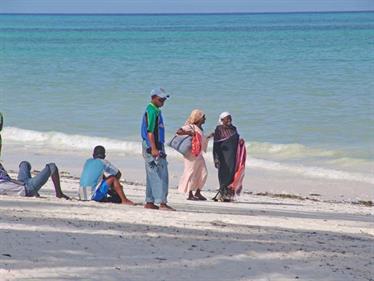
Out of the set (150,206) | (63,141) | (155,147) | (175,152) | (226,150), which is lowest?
(150,206)

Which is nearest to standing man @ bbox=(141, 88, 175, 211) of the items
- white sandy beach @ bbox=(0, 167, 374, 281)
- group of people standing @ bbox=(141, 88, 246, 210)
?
white sandy beach @ bbox=(0, 167, 374, 281)

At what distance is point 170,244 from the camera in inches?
349

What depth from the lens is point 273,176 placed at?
1925 cm

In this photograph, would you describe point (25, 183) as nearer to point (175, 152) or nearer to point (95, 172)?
point (95, 172)

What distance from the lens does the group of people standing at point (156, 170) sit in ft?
37.3

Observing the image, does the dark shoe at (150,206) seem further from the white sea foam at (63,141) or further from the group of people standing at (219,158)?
the white sea foam at (63,141)

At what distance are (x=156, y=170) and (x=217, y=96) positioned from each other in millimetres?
25438

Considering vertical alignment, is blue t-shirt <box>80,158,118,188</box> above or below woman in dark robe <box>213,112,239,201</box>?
below

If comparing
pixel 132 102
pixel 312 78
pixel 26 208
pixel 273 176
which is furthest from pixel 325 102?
pixel 26 208

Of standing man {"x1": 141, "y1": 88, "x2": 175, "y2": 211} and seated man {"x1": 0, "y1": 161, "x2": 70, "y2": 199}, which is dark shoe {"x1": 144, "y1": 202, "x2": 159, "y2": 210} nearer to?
standing man {"x1": 141, "y1": 88, "x2": 175, "y2": 211}

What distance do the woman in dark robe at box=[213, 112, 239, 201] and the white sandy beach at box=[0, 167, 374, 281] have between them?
199 cm

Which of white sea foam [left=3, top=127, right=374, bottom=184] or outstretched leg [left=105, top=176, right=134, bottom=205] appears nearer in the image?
outstretched leg [left=105, top=176, right=134, bottom=205]

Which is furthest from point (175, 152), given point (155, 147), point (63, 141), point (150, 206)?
point (155, 147)

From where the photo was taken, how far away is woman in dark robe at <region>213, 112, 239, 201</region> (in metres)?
14.0
